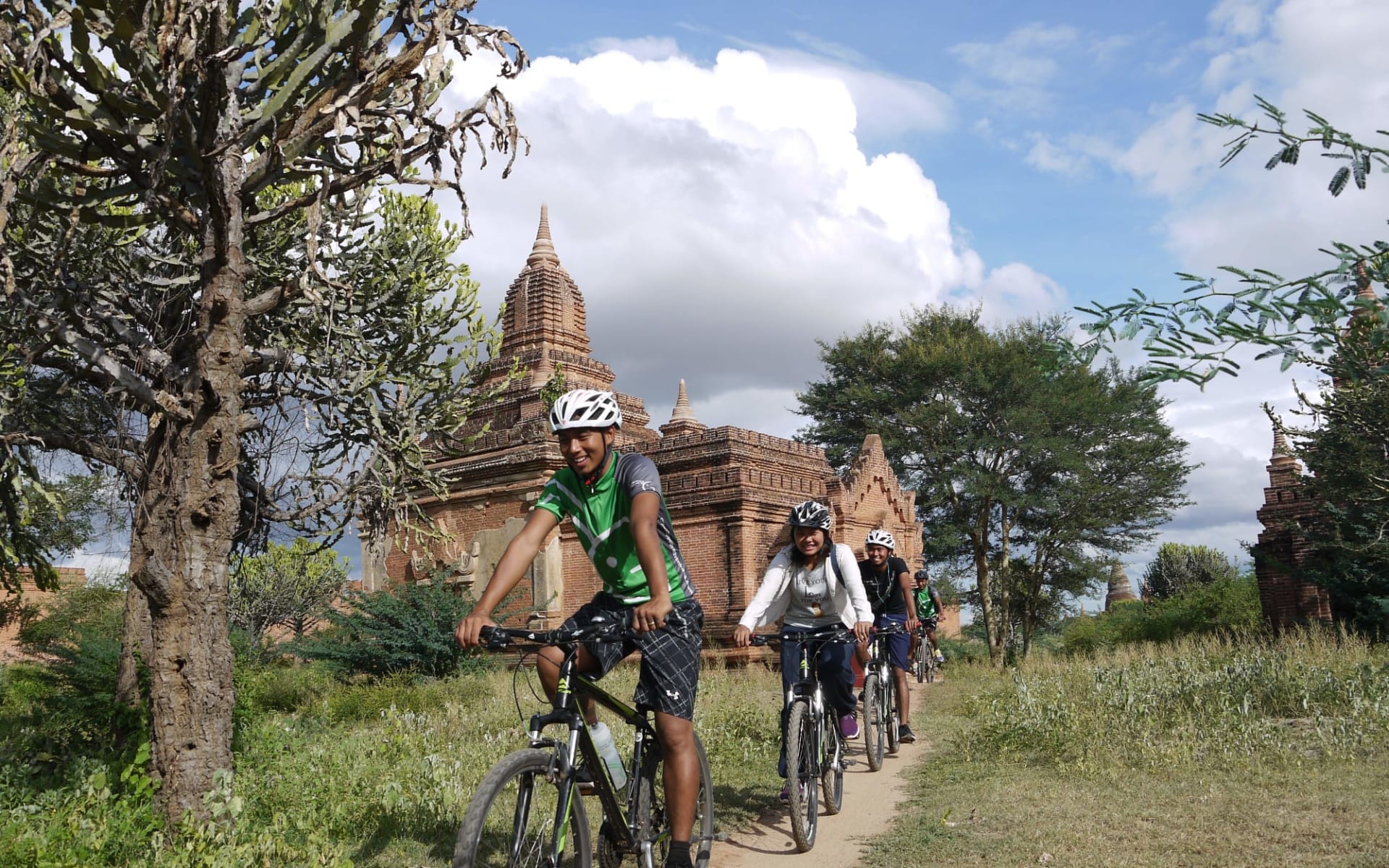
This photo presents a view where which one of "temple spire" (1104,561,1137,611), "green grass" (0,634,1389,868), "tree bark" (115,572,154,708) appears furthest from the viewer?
"temple spire" (1104,561,1137,611)

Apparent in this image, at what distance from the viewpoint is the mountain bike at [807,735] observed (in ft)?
20.3

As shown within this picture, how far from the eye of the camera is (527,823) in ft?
12.1

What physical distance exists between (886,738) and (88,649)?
932cm

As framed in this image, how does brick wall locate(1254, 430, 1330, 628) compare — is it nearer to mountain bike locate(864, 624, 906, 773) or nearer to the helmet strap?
mountain bike locate(864, 624, 906, 773)

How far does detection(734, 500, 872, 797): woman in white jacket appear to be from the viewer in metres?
6.70

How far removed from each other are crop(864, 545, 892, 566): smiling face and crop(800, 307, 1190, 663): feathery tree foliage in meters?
20.9

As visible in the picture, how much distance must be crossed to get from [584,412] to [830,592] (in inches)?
122

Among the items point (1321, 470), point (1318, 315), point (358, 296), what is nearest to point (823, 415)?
point (1321, 470)

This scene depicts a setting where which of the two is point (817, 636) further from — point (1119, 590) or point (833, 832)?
point (1119, 590)

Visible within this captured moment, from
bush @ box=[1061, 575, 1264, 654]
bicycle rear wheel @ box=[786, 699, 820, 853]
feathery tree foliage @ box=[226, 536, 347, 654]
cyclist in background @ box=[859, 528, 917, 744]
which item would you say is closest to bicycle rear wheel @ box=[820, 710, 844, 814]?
bicycle rear wheel @ box=[786, 699, 820, 853]

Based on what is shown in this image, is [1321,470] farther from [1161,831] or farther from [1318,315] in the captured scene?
[1318,315]

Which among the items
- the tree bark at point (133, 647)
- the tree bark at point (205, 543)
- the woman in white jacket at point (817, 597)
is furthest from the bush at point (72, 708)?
the woman in white jacket at point (817, 597)

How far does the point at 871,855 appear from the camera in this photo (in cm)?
607

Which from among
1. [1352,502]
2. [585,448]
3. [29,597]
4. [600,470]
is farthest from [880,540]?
[29,597]
